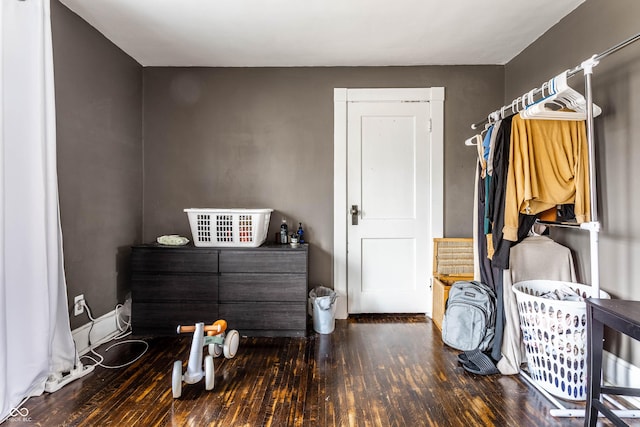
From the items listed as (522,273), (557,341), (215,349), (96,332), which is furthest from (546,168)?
(96,332)

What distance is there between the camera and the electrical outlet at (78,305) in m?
2.30

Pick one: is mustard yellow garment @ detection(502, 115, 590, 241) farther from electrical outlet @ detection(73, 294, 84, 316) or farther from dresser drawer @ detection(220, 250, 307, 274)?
electrical outlet @ detection(73, 294, 84, 316)

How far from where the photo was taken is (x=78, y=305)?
2.33 metres

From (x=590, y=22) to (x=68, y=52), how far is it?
3.32 m

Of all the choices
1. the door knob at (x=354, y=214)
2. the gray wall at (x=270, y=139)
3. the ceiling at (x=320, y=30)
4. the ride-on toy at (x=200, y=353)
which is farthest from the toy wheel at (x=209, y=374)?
the ceiling at (x=320, y=30)

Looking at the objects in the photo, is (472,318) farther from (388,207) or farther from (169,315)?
(169,315)

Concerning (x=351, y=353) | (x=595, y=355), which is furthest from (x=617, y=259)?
(x=351, y=353)

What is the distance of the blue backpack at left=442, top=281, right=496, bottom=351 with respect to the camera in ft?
7.40

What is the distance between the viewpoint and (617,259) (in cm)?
192

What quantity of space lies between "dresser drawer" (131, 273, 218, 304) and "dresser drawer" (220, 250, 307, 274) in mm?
153

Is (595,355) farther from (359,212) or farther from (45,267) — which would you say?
(45,267)

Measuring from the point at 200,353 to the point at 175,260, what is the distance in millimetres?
950

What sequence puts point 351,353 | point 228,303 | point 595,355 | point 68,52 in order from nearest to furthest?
point 595,355
point 68,52
point 351,353
point 228,303

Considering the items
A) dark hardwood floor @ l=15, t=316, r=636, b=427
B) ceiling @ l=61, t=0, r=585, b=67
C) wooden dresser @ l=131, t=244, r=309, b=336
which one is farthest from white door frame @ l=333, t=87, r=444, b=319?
dark hardwood floor @ l=15, t=316, r=636, b=427
